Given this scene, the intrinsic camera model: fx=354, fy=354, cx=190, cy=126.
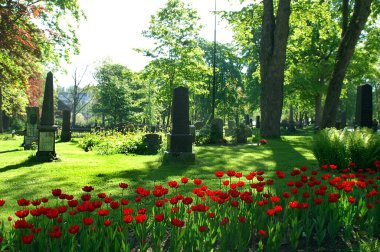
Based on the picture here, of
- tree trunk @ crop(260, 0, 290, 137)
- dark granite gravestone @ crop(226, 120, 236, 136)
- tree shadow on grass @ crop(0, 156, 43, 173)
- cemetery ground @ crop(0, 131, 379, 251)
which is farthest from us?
dark granite gravestone @ crop(226, 120, 236, 136)

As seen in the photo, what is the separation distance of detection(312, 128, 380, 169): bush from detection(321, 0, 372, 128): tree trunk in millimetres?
6462

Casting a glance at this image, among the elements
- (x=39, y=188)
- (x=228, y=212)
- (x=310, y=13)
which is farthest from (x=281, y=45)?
(x=228, y=212)

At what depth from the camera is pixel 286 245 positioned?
4.14 m

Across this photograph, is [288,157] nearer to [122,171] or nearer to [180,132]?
[180,132]

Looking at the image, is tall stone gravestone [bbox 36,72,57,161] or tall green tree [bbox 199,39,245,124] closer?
tall stone gravestone [bbox 36,72,57,161]

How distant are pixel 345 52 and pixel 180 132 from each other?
848 cm

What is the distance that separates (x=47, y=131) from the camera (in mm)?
11914

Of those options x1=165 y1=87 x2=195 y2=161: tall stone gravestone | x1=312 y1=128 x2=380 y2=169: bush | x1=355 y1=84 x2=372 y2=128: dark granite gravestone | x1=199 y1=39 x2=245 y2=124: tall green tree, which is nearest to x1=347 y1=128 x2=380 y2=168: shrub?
x1=312 y1=128 x2=380 y2=169: bush

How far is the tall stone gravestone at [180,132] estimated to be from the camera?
438 inches

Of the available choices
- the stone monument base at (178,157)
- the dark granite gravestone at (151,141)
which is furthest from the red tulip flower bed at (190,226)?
the dark granite gravestone at (151,141)

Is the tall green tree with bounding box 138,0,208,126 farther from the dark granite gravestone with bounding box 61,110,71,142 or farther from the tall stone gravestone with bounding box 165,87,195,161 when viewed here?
the tall stone gravestone with bounding box 165,87,195,161

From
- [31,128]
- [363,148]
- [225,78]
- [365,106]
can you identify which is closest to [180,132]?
[363,148]

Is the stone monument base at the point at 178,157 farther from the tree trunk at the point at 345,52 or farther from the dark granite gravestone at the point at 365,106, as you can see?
the tree trunk at the point at 345,52

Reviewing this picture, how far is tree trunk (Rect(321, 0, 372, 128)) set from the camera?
47.1 feet
